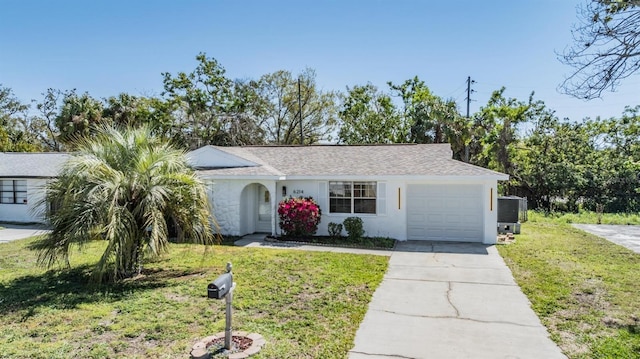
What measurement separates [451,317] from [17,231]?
1738 centimetres

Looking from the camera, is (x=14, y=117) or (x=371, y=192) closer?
(x=371, y=192)

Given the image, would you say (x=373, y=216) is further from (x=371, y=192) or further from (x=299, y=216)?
(x=299, y=216)

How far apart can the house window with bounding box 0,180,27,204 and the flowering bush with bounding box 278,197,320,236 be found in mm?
13645

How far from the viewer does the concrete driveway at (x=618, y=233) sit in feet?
42.4

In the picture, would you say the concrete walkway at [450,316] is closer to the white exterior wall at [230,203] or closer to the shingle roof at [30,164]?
the white exterior wall at [230,203]

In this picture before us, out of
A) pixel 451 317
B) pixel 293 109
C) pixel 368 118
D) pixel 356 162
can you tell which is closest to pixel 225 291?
pixel 451 317

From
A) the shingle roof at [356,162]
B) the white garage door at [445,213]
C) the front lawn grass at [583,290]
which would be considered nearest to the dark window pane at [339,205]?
the shingle roof at [356,162]

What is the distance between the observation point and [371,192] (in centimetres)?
1383

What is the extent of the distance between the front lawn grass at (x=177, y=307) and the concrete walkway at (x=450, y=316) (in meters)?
0.37

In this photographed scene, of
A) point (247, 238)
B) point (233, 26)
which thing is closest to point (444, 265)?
point (247, 238)

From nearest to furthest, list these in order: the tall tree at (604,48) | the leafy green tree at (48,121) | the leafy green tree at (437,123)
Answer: the tall tree at (604,48) < the leafy green tree at (437,123) < the leafy green tree at (48,121)

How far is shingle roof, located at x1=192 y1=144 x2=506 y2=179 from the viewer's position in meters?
13.5

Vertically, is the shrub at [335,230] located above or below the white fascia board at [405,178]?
below

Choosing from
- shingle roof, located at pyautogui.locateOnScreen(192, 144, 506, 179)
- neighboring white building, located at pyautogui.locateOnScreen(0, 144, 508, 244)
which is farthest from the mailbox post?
shingle roof, located at pyautogui.locateOnScreen(192, 144, 506, 179)
